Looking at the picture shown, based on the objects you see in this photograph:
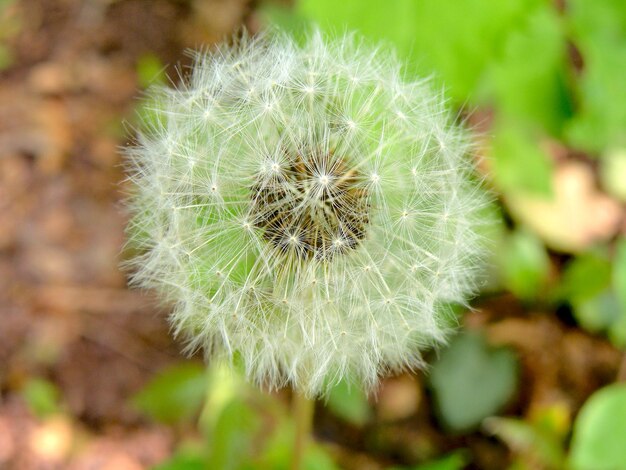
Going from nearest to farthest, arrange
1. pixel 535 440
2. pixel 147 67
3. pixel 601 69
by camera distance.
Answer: pixel 601 69 < pixel 535 440 < pixel 147 67

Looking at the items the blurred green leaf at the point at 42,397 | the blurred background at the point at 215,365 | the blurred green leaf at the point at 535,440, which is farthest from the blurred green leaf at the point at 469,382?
Answer: the blurred green leaf at the point at 42,397

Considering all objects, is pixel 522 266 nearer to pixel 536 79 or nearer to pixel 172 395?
pixel 536 79

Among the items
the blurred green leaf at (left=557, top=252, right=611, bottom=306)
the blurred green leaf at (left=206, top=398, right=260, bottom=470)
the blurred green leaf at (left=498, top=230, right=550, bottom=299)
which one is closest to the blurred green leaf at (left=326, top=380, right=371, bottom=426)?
the blurred green leaf at (left=206, top=398, right=260, bottom=470)

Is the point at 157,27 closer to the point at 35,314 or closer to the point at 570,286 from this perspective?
the point at 35,314

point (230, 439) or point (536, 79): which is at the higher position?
point (536, 79)

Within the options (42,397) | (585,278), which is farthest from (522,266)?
(42,397)

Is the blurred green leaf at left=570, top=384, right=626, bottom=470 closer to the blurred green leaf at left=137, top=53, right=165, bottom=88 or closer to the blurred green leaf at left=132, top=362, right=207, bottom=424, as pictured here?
the blurred green leaf at left=132, top=362, right=207, bottom=424

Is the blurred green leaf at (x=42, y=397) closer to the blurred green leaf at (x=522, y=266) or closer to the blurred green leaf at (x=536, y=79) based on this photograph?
the blurred green leaf at (x=522, y=266)
